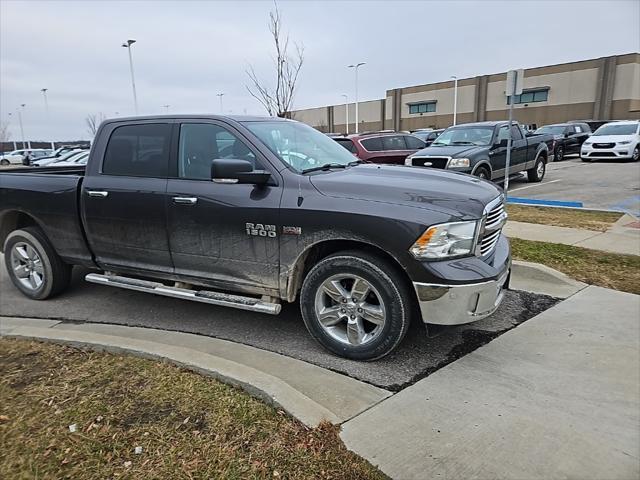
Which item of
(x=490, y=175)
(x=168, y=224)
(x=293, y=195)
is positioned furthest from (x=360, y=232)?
(x=490, y=175)

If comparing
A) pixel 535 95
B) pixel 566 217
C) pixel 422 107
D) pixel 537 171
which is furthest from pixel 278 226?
pixel 422 107

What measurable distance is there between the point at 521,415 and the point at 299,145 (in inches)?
112

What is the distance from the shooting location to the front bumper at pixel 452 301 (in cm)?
330

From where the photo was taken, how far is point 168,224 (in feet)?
14.2

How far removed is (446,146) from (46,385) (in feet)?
35.3

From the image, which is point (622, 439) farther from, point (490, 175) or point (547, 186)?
point (547, 186)

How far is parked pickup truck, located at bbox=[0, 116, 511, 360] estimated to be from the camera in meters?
3.38

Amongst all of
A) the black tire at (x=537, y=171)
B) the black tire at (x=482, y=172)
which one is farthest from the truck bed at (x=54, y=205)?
the black tire at (x=537, y=171)

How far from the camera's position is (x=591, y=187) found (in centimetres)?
1371

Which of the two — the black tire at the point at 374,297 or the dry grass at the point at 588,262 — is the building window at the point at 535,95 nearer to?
the dry grass at the point at 588,262

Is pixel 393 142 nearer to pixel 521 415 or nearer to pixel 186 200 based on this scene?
pixel 186 200

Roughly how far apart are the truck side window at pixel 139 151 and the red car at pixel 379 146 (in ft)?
28.3

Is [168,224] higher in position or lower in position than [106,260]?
higher

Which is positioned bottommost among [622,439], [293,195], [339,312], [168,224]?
[622,439]
